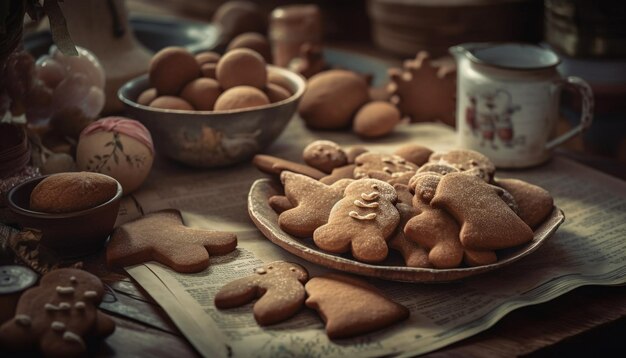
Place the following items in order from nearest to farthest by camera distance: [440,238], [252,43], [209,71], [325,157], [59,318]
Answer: [59,318]
[440,238]
[325,157]
[209,71]
[252,43]

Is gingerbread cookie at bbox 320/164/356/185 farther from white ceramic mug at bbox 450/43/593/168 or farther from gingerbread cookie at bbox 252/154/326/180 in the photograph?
white ceramic mug at bbox 450/43/593/168

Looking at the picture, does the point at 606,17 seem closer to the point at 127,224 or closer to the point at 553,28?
the point at 553,28

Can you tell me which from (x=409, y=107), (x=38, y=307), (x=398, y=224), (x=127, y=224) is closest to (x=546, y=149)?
(x=409, y=107)

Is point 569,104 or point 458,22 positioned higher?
point 458,22

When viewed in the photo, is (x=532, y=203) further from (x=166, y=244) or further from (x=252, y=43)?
(x=252, y=43)

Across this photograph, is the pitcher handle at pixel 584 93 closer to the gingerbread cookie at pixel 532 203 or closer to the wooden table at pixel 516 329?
the gingerbread cookie at pixel 532 203

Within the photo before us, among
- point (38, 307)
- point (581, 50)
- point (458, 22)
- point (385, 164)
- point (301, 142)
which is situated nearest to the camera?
point (38, 307)

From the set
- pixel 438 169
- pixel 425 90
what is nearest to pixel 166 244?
pixel 438 169
